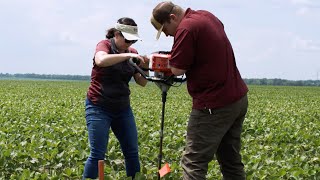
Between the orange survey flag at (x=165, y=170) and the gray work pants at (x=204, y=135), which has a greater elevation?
the gray work pants at (x=204, y=135)

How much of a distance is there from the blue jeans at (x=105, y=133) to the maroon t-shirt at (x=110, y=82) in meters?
0.07

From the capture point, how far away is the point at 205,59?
3.29m

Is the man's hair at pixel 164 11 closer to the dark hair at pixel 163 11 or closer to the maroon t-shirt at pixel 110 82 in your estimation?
the dark hair at pixel 163 11

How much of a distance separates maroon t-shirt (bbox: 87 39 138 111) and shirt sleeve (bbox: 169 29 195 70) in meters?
0.82

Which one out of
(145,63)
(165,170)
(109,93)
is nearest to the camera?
(165,170)

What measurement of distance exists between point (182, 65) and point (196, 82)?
0.19 meters

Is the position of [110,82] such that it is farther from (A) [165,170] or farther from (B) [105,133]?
(A) [165,170]

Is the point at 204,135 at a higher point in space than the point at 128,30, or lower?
lower

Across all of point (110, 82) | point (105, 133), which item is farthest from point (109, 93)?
point (105, 133)

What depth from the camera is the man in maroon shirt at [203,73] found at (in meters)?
3.24

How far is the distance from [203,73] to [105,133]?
3.76ft

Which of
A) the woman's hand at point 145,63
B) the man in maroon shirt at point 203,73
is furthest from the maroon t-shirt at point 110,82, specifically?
the man in maroon shirt at point 203,73

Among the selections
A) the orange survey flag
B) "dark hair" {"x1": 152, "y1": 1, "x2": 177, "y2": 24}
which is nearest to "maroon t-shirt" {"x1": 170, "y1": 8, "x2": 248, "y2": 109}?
"dark hair" {"x1": 152, "y1": 1, "x2": 177, "y2": 24}

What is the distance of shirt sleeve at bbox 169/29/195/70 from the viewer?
320cm
